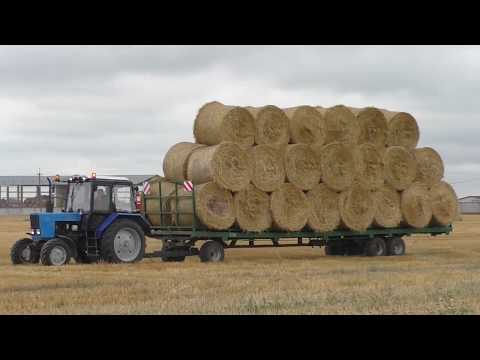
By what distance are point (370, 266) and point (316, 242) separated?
12.2 feet

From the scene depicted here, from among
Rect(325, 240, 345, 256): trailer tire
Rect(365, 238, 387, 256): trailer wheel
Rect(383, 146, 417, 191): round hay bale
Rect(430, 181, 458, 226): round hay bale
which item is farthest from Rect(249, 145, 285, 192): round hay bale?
Rect(430, 181, 458, 226): round hay bale

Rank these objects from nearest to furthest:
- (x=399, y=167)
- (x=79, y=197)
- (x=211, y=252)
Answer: (x=79, y=197) < (x=211, y=252) < (x=399, y=167)

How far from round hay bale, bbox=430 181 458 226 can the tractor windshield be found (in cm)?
1008

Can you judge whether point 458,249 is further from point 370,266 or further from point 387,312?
point 387,312

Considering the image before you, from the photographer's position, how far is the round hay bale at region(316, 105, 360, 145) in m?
21.0

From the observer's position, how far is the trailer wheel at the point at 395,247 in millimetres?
22406

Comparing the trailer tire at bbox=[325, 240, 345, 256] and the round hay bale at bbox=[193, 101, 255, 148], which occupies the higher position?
the round hay bale at bbox=[193, 101, 255, 148]

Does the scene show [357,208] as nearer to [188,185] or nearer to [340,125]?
[340,125]

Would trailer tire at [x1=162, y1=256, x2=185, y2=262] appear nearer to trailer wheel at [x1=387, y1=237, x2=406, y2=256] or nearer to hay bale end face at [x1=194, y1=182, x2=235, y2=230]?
hay bale end face at [x1=194, y1=182, x2=235, y2=230]

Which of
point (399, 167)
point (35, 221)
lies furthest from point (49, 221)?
point (399, 167)

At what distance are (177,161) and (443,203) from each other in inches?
315

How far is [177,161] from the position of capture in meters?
20.4
